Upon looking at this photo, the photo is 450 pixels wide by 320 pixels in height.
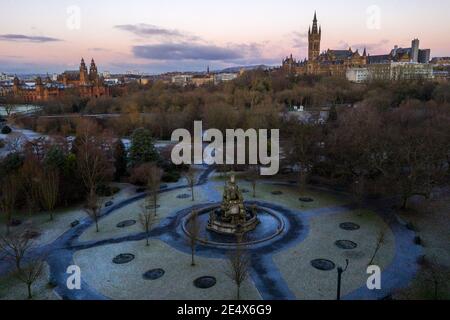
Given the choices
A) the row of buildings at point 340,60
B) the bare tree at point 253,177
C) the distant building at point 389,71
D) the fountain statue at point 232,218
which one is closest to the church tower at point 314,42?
the row of buildings at point 340,60

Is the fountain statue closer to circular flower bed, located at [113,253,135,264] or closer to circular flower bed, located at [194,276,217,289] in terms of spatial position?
circular flower bed, located at [194,276,217,289]

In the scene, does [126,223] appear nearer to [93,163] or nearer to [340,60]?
[93,163]

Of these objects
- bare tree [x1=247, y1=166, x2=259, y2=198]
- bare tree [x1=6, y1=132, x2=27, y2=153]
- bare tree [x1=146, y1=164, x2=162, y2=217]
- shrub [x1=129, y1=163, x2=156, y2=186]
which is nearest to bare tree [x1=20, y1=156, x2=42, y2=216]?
bare tree [x1=6, y1=132, x2=27, y2=153]

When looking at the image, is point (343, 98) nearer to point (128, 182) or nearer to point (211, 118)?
point (211, 118)

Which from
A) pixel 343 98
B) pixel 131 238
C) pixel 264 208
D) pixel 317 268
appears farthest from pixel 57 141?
pixel 343 98

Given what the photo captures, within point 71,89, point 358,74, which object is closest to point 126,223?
point 71,89

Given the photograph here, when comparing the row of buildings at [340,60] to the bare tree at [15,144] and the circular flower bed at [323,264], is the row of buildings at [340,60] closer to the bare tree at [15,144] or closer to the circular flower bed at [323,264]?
the bare tree at [15,144]
